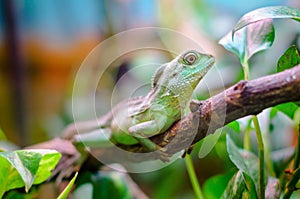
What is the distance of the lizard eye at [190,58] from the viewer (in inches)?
24.2

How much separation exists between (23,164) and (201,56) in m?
0.30

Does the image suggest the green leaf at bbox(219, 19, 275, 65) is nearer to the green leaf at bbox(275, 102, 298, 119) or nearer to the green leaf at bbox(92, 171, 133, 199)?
the green leaf at bbox(275, 102, 298, 119)

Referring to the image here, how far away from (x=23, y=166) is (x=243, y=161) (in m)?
0.28

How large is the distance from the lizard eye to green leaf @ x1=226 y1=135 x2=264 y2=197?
12 cm

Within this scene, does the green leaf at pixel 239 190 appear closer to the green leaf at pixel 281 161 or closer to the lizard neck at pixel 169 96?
the lizard neck at pixel 169 96

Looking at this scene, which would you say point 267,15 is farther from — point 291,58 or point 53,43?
point 53,43

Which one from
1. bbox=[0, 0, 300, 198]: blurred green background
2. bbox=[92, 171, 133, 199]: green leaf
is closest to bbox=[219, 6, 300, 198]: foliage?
bbox=[92, 171, 133, 199]: green leaf

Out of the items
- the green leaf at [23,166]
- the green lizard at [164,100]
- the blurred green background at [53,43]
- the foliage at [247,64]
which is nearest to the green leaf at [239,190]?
the foliage at [247,64]

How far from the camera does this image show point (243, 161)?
0.55 meters

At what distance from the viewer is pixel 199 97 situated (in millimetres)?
688

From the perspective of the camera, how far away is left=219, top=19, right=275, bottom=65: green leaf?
1.97ft

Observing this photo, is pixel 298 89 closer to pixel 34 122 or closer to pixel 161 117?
pixel 161 117

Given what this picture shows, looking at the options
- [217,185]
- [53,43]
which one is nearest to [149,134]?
[217,185]

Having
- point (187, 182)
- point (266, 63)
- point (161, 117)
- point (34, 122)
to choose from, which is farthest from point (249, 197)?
point (34, 122)
